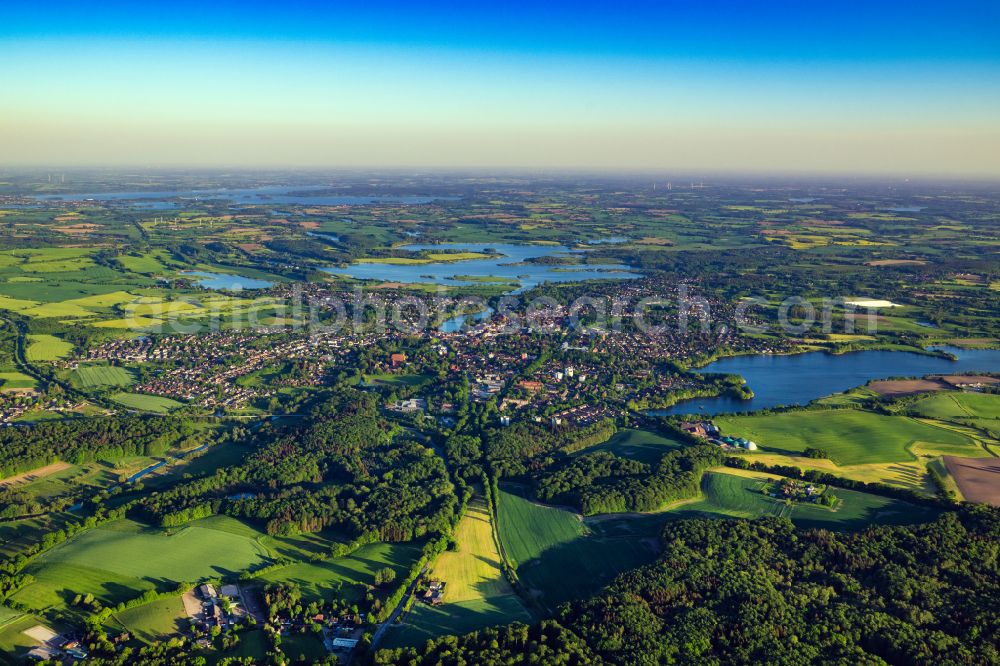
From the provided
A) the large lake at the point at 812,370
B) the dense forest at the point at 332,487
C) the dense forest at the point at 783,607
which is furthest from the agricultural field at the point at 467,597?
the large lake at the point at 812,370

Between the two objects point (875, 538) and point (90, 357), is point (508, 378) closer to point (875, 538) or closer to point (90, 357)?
point (875, 538)

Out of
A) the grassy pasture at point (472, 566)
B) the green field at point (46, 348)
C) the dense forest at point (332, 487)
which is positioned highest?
the green field at point (46, 348)

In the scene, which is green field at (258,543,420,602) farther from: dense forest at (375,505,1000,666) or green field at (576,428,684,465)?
green field at (576,428,684,465)

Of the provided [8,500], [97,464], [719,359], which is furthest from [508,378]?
[8,500]

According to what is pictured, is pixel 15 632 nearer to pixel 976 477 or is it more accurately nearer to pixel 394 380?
pixel 394 380

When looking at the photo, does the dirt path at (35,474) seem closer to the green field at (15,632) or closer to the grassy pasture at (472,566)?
the green field at (15,632)
